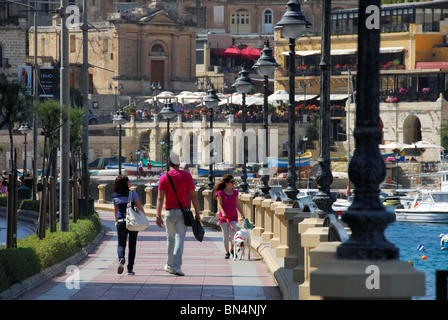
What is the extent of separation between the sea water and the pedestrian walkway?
42.5 feet

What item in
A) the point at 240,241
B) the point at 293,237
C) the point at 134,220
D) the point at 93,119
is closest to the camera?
the point at 293,237

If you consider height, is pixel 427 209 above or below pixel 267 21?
below

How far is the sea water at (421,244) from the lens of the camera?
3709 cm

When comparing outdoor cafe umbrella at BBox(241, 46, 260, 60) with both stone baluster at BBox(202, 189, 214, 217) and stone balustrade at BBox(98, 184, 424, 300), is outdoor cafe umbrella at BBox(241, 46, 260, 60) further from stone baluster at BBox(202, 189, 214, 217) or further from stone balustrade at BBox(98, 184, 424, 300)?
stone balustrade at BBox(98, 184, 424, 300)

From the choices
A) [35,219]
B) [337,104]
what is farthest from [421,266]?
[337,104]

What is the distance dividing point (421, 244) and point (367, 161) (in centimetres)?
3823

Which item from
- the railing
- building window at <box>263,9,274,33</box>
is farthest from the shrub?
building window at <box>263,9,274,33</box>

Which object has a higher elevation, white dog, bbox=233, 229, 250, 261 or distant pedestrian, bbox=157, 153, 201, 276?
distant pedestrian, bbox=157, 153, 201, 276

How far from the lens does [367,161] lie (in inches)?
266

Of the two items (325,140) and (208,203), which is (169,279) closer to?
(325,140)

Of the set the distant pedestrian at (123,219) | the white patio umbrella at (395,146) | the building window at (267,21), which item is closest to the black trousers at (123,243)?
the distant pedestrian at (123,219)

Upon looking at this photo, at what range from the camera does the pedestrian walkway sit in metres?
11.8

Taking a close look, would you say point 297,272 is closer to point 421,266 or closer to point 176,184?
point 176,184

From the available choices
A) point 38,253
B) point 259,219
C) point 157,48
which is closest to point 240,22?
point 157,48
